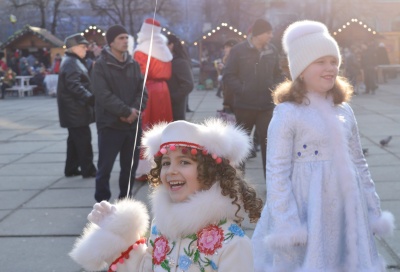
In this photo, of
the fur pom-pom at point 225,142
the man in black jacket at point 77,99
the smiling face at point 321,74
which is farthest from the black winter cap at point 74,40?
the fur pom-pom at point 225,142

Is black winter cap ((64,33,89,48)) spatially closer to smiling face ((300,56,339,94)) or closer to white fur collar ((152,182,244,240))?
smiling face ((300,56,339,94))

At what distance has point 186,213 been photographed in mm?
2711

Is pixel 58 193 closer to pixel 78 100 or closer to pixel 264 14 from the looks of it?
pixel 78 100

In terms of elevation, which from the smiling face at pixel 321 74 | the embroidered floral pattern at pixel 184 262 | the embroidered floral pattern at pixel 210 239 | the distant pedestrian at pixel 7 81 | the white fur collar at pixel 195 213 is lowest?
the distant pedestrian at pixel 7 81

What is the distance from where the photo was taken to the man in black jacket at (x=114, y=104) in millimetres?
6328

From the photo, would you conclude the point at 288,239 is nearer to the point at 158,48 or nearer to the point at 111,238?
the point at 111,238

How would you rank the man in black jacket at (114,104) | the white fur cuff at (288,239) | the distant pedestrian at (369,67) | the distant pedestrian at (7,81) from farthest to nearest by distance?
1. the distant pedestrian at (7,81)
2. the distant pedestrian at (369,67)
3. the man in black jacket at (114,104)
4. the white fur cuff at (288,239)

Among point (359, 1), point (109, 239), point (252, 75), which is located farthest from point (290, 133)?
point (359, 1)

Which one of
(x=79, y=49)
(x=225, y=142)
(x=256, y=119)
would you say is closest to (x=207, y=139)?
(x=225, y=142)

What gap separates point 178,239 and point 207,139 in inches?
16.8

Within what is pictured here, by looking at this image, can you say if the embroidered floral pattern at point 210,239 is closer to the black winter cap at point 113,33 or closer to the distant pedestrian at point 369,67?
the black winter cap at point 113,33

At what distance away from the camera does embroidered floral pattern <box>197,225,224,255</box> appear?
2676 millimetres

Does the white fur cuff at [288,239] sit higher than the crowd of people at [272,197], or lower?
lower

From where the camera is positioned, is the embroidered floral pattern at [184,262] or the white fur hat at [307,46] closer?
the embroidered floral pattern at [184,262]
